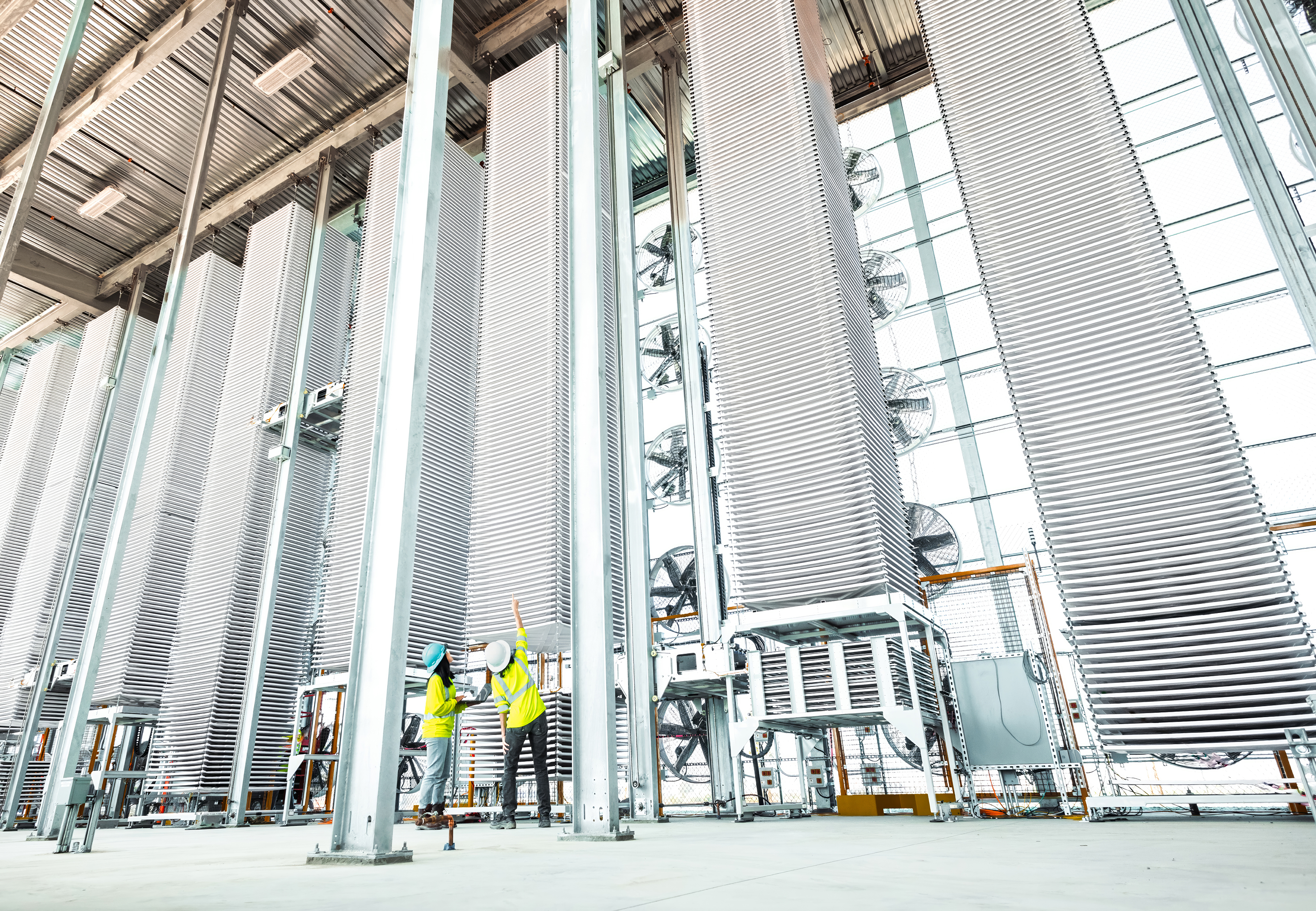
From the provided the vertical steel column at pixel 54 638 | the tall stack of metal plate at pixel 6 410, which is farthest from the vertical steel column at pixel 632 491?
the tall stack of metal plate at pixel 6 410

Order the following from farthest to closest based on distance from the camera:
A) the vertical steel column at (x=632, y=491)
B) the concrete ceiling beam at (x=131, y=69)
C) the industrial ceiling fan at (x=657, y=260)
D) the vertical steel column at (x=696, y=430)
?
1. the industrial ceiling fan at (x=657, y=260)
2. the concrete ceiling beam at (x=131, y=69)
3. the vertical steel column at (x=696, y=430)
4. the vertical steel column at (x=632, y=491)

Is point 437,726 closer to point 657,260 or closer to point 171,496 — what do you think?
point 171,496

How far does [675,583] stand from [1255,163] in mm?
8147

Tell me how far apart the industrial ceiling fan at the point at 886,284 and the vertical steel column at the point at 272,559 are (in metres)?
8.52

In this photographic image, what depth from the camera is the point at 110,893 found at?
240 centimetres

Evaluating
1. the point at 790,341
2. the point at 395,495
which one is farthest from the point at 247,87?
the point at 395,495

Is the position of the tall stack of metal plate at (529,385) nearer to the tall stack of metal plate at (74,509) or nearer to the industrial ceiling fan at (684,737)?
the industrial ceiling fan at (684,737)

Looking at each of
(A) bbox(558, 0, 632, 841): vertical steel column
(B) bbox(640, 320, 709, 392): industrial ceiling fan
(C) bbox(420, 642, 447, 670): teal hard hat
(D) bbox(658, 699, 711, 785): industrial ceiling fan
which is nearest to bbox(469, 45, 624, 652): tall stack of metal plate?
(C) bbox(420, 642, 447, 670): teal hard hat

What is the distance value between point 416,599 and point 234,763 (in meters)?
3.28

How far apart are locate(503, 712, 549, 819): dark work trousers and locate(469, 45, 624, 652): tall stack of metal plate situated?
103 centimetres

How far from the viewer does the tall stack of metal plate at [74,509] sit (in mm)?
12758

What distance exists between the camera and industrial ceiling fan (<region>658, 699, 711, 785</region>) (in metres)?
10.3

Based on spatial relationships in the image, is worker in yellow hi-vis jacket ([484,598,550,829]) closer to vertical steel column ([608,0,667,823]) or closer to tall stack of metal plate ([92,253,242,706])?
vertical steel column ([608,0,667,823])

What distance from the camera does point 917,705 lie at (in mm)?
6016
